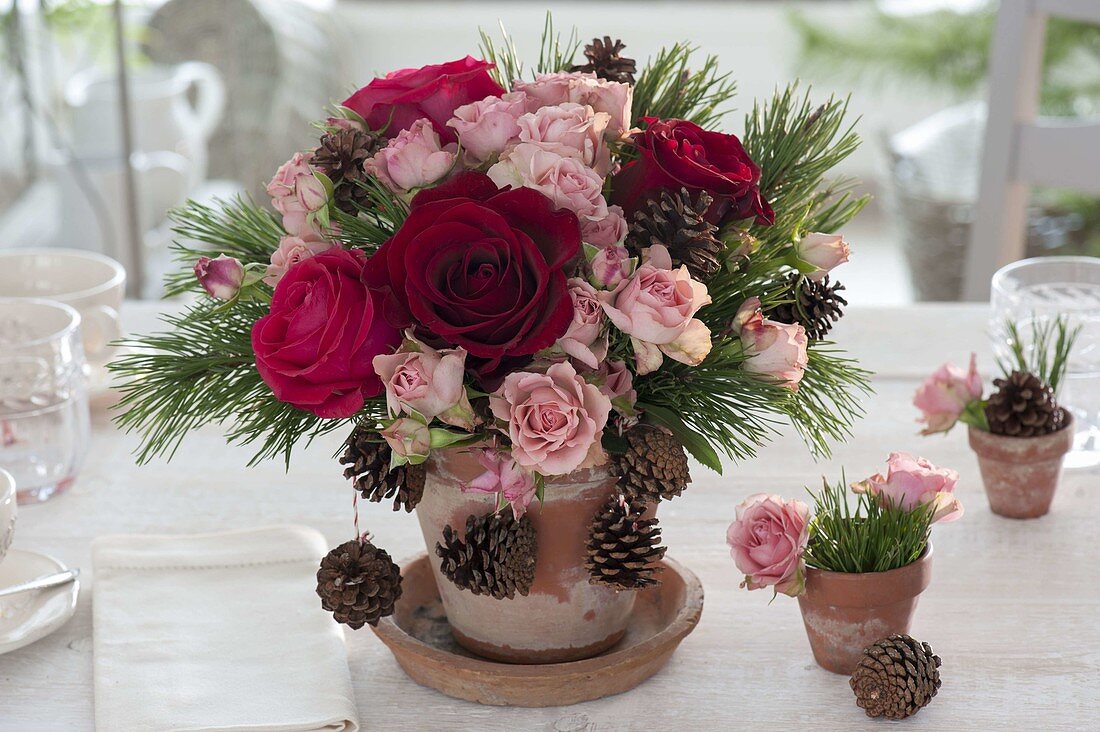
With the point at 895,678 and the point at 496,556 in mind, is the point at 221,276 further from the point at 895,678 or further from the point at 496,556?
the point at 895,678

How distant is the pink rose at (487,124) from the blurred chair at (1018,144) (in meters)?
0.92

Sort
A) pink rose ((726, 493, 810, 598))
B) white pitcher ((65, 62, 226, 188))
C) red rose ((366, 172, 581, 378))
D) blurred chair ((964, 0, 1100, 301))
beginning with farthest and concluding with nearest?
white pitcher ((65, 62, 226, 188))
blurred chair ((964, 0, 1100, 301))
pink rose ((726, 493, 810, 598))
red rose ((366, 172, 581, 378))

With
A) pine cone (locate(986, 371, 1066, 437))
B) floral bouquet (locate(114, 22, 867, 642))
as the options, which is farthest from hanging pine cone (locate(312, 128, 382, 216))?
pine cone (locate(986, 371, 1066, 437))

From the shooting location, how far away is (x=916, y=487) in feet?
2.16

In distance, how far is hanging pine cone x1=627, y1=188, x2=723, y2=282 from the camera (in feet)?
1.83

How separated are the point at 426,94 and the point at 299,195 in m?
0.08

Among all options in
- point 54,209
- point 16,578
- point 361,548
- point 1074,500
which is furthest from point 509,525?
point 54,209

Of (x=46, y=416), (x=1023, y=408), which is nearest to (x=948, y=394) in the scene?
(x=1023, y=408)

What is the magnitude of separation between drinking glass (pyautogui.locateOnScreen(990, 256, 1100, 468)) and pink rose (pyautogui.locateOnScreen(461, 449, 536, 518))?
0.47 meters

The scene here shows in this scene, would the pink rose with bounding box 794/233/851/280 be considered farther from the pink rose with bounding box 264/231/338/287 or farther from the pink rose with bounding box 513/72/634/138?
the pink rose with bounding box 264/231/338/287

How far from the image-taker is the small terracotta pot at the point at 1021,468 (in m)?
0.83

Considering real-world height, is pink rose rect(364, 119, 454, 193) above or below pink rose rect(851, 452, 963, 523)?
above

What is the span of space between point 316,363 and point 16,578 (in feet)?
1.09

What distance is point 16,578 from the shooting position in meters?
0.75
